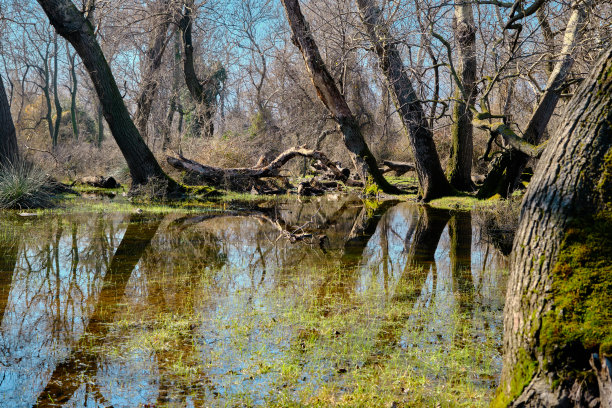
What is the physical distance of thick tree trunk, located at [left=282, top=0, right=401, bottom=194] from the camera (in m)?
16.3

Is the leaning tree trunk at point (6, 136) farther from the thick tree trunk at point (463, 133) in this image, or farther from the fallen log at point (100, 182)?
the thick tree trunk at point (463, 133)

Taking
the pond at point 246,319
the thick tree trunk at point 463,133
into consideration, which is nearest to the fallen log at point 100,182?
the pond at point 246,319

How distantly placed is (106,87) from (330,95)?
6.78 meters

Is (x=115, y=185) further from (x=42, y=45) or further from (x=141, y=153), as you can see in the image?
(x=42, y=45)

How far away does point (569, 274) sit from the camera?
2.89m

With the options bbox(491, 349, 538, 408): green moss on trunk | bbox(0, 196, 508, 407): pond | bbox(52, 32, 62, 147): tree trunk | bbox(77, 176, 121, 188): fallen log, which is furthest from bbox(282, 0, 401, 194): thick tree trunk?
bbox(52, 32, 62, 147): tree trunk

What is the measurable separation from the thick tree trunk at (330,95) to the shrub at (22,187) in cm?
809

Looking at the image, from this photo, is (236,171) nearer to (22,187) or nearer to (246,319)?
(22,187)

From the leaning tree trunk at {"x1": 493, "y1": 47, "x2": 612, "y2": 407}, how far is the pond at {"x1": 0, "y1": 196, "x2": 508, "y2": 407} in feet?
2.77

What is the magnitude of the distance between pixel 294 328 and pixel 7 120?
12303 mm

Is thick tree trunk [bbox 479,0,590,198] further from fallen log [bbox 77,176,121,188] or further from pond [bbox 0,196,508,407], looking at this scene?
fallen log [bbox 77,176,121,188]

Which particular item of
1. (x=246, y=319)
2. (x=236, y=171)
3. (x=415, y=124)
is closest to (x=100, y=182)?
(x=236, y=171)

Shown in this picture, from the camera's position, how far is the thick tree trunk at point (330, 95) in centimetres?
1634

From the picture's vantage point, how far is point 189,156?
66.8ft
